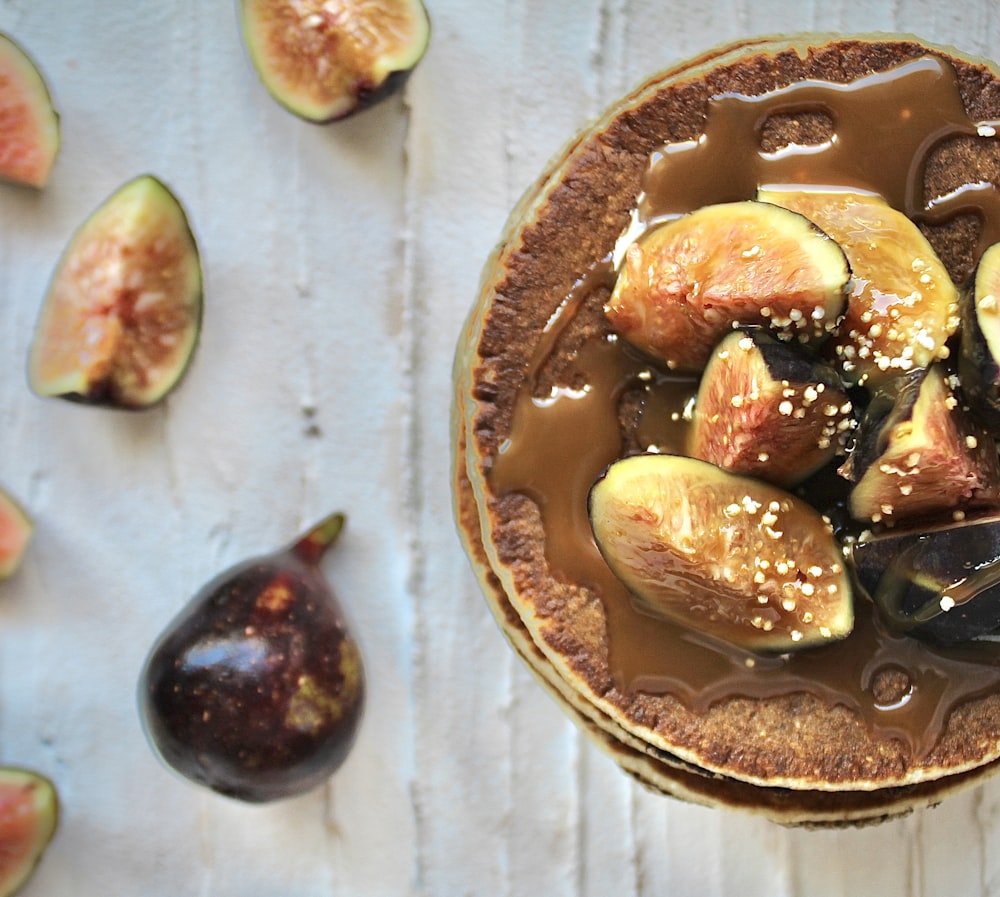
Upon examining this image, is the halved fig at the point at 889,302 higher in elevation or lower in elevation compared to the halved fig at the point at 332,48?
lower

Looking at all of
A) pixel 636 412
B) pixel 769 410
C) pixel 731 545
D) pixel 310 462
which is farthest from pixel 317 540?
pixel 769 410

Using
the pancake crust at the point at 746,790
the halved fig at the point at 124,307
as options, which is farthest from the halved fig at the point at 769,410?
the halved fig at the point at 124,307

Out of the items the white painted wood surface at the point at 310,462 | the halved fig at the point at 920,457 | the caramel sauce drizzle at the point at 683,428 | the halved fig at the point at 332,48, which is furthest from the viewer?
the white painted wood surface at the point at 310,462

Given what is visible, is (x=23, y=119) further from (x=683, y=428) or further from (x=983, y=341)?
(x=983, y=341)

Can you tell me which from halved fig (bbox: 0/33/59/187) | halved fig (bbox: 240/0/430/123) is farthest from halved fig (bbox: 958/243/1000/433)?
halved fig (bbox: 0/33/59/187)

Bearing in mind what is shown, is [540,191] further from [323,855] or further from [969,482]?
[323,855]

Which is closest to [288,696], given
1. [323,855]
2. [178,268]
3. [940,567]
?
[323,855]

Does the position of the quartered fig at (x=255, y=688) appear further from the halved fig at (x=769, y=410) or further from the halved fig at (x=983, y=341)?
the halved fig at (x=983, y=341)
